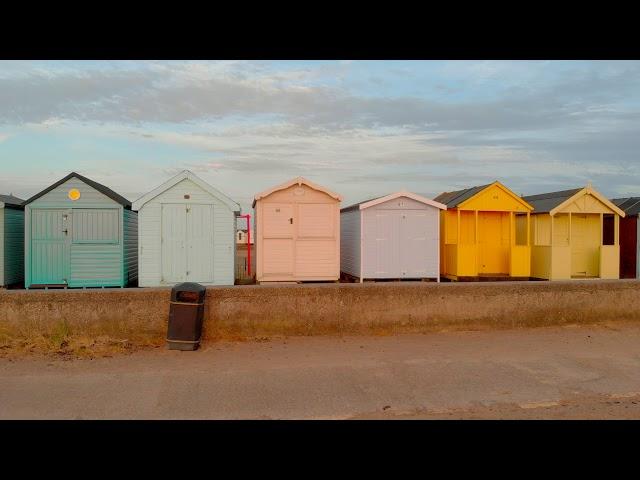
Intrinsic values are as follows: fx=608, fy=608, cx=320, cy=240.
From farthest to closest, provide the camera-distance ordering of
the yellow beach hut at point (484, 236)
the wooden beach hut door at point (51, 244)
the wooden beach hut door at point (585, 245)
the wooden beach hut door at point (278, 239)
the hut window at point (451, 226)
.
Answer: the wooden beach hut door at point (585, 245)
the hut window at point (451, 226)
the yellow beach hut at point (484, 236)
the wooden beach hut door at point (278, 239)
the wooden beach hut door at point (51, 244)

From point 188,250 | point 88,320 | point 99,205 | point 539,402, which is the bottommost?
point 539,402

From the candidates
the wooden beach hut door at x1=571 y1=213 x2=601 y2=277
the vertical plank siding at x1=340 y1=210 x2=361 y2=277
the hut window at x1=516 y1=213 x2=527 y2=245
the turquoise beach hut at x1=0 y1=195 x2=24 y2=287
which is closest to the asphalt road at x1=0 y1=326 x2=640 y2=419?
the vertical plank siding at x1=340 y1=210 x2=361 y2=277

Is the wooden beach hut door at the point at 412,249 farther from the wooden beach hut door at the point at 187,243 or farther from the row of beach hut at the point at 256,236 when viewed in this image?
the wooden beach hut door at the point at 187,243

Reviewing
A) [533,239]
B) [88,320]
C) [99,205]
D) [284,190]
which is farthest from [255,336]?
[533,239]

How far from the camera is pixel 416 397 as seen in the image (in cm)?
845

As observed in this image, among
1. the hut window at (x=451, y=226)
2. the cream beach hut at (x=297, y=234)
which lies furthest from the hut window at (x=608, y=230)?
the cream beach hut at (x=297, y=234)

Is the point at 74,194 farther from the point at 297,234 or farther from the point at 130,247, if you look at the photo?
the point at 297,234

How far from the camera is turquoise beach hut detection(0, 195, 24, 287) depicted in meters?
14.0

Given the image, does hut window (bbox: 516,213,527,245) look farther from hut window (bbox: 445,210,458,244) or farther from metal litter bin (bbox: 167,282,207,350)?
metal litter bin (bbox: 167,282,207,350)

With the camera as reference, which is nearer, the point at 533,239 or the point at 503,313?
the point at 503,313

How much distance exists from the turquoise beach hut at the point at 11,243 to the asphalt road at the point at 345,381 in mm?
4552

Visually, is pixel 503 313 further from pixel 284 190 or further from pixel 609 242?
pixel 609 242

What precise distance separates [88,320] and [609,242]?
14.6m

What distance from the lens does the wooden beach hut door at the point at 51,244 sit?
13633 mm
